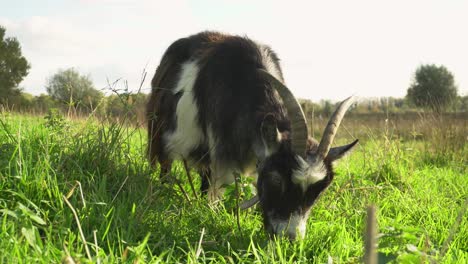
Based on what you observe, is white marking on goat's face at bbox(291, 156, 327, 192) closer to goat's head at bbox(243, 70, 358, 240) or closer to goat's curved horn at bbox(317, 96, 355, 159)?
goat's head at bbox(243, 70, 358, 240)

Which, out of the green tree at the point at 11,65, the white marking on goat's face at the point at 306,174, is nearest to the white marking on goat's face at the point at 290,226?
the white marking on goat's face at the point at 306,174

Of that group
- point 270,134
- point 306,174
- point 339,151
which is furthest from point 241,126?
point 306,174

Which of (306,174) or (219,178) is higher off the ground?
(306,174)

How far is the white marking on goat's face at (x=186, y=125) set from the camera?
4668 mm

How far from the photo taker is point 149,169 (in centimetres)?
412

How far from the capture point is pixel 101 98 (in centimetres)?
432

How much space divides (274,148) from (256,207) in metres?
0.66

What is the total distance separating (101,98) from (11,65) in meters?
32.9

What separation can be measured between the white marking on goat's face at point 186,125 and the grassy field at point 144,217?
44cm

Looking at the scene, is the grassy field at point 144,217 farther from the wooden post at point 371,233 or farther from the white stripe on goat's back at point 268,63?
the wooden post at point 371,233

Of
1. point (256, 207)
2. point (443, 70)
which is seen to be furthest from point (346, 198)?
point (443, 70)

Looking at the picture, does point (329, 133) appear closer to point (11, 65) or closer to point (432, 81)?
point (11, 65)

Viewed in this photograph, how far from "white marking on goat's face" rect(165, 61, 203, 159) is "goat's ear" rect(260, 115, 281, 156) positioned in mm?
1234

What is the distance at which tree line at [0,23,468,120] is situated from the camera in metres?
4.46
